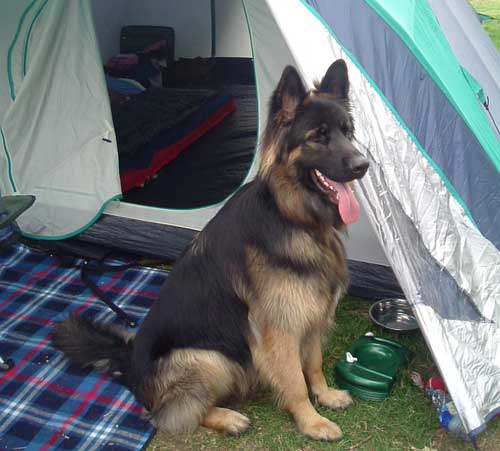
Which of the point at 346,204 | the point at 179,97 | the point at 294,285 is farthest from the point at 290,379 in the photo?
the point at 179,97

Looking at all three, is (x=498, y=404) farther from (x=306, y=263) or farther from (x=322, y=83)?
(x=322, y=83)

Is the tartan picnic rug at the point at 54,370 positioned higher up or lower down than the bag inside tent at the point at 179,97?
lower down

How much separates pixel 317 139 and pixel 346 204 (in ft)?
0.89

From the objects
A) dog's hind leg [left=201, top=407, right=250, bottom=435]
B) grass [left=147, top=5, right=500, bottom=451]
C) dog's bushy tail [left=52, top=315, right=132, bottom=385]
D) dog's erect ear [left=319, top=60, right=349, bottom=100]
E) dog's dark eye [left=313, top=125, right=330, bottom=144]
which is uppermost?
dog's erect ear [left=319, top=60, right=349, bottom=100]

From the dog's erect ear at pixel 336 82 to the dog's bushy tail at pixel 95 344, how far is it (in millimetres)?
1437

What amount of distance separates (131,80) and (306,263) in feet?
12.9

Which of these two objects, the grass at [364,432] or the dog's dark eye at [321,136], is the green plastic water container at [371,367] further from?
the dog's dark eye at [321,136]

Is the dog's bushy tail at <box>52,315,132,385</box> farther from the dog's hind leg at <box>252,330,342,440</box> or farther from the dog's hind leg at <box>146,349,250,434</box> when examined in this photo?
the dog's hind leg at <box>252,330,342,440</box>

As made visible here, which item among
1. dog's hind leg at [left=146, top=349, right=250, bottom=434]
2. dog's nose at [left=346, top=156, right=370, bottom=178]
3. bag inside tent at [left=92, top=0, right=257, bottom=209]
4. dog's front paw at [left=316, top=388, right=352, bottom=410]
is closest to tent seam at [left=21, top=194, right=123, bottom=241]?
bag inside tent at [left=92, top=0, right=257, bottom=209]

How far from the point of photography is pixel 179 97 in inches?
215

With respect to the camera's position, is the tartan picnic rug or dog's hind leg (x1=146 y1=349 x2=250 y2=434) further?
the tartan picnic rug

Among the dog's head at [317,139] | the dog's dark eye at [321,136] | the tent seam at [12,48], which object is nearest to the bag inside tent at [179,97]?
the tent seam at [12,48]

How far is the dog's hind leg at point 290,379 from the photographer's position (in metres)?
2.55

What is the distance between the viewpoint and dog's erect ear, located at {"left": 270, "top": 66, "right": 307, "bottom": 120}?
2193 mm
